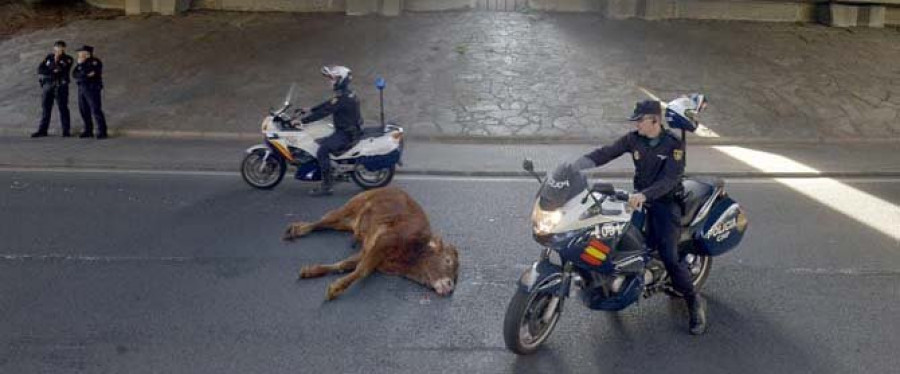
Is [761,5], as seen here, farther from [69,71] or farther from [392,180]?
[69,71]

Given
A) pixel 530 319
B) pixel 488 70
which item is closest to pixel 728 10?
pixel 488 70

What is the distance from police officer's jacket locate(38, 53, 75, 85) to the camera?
14.2 m

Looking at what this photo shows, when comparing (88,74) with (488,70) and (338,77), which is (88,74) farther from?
(488,70)

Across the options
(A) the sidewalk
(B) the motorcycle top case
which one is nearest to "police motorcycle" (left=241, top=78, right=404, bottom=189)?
(A) the sidewalk

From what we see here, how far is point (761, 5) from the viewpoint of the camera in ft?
70.9

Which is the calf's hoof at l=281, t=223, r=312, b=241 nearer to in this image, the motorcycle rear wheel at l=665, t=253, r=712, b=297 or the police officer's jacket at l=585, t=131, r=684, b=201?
the police officer's jacket at l=585, t=131, r=684, b=201

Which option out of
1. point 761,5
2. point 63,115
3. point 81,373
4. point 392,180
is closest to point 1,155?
point 63,115

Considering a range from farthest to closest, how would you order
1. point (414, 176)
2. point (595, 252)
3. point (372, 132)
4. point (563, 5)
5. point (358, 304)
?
point (563, 5), point (414, 176), point (372, 132), point (358, 304), point (595, 252)

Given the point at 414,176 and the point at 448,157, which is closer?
Answer: the point at 414,176

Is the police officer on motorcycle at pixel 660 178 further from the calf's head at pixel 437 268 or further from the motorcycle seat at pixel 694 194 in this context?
the calf's head at pixel 437 268

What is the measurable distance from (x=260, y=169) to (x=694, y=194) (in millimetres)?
6064

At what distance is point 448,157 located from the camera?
1286cm

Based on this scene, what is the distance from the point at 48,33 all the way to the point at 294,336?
1703 cm

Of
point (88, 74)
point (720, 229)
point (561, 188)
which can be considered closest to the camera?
point (561, 188)
